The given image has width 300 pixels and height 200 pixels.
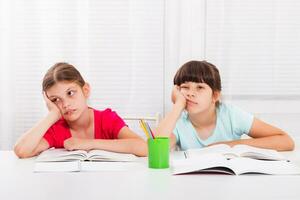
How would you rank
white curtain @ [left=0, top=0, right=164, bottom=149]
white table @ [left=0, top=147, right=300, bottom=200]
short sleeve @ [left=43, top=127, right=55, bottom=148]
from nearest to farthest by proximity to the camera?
white table @ [left=0, top=147, right=300, bottom=200] < short sleeve @ [left=43, top=127, right=55, bottom=148] < white curtain @ [left=0, top=0, right=164, bottom=149]

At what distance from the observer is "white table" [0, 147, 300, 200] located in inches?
48.6

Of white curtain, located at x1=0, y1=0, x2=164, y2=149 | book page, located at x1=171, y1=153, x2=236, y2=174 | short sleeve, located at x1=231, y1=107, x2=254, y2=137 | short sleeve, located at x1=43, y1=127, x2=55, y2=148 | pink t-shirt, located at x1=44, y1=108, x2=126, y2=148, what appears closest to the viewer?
book page, located at x1=171, y1=153, x2=236, y2=174

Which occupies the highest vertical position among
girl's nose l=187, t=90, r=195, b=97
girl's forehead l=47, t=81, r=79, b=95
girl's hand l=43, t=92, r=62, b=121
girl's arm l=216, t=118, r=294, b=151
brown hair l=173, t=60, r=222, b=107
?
brown hair l=173, t=60, r=222, b=107

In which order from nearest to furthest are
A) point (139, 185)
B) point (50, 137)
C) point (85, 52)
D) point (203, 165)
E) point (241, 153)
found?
point (139, 185) < point (203, 165) < point (241, 153) < point (50, 137) < point (85, 52)

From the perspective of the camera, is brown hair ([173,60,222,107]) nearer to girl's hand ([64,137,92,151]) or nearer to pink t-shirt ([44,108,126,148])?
pink t-shirt ([44,108,126,148])

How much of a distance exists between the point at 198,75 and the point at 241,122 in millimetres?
277

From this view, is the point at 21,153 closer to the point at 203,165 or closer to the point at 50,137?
the point at 50,137

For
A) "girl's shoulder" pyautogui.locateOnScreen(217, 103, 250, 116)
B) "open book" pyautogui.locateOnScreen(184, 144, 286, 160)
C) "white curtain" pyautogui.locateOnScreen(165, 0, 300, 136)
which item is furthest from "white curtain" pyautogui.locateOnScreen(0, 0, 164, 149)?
"open book" pyautogui.locateOnScreen(184, 144, 286, 160)

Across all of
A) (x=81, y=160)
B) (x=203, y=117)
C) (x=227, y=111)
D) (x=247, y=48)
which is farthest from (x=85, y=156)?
(x=247, y=48)

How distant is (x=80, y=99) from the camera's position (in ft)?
6.70

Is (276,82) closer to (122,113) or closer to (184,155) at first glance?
(122,113)

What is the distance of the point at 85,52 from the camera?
3.10 metres

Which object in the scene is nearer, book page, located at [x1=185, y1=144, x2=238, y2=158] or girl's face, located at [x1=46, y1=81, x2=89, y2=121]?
book page, located at [x1=185, y1=144, x2=238, y2=158]

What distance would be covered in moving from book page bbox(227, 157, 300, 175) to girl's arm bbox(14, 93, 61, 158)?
0.72 m
